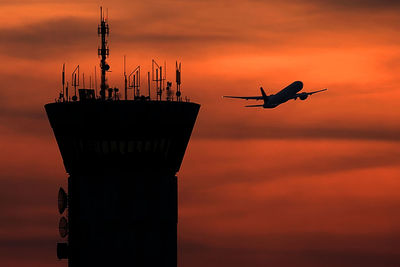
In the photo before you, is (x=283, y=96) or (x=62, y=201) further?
(x=283, y=96)

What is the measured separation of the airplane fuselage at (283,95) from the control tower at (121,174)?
134 feet

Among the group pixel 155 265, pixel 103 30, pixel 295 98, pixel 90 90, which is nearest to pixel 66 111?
pixel 90 90

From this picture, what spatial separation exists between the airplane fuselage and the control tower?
40.8m

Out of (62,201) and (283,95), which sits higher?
(283,95)

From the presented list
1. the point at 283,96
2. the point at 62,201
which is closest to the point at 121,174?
the point at 62,201

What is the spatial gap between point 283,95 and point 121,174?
5467cm

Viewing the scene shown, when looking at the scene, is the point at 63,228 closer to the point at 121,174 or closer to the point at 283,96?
the point at 121,174

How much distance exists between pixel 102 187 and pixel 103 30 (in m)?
24.8

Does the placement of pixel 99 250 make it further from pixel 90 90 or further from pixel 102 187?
pixel 90 90

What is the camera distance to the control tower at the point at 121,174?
14050cm

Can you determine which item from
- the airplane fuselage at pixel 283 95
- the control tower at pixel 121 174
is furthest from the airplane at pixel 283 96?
the control tower at pixel 121 174

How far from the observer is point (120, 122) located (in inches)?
5512

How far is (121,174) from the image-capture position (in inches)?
5576

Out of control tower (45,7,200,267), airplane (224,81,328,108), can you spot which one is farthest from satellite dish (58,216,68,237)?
airplane (224,81,328,108)
